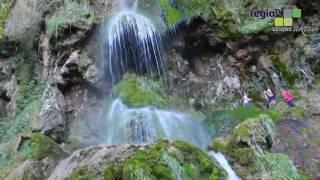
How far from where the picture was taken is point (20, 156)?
10102 millimetres

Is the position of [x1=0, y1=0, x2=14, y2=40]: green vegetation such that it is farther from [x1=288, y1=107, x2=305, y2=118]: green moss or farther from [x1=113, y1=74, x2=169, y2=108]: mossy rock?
[x1=288, y1=107, x2=305, y2=118]: green moss

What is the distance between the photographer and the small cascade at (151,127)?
433 inches

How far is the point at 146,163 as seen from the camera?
22.9 feet

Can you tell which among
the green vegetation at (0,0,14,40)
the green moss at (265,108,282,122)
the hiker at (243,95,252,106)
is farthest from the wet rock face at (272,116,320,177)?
the green vegetation at (0,0,14,40)

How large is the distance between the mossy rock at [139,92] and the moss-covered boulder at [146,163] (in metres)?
4.08

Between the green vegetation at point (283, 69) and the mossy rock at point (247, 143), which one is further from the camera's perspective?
the green vegetation at point (283, 69)

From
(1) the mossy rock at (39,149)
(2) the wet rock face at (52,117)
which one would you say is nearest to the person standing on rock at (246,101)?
(2) the wet rock face at (52,117)

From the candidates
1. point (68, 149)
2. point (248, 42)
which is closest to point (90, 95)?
point (68, 149)

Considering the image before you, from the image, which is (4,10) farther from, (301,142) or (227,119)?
(301,142)

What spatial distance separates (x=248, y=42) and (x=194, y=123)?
3821 mm

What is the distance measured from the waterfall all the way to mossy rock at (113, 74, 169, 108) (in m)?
0.42

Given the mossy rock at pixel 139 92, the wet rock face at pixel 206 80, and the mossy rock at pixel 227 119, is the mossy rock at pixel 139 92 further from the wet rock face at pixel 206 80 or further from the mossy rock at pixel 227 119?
the mossy rock at pixel 227 119

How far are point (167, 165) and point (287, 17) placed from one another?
8645mm

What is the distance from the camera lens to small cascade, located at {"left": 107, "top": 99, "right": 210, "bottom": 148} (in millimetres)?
11000
